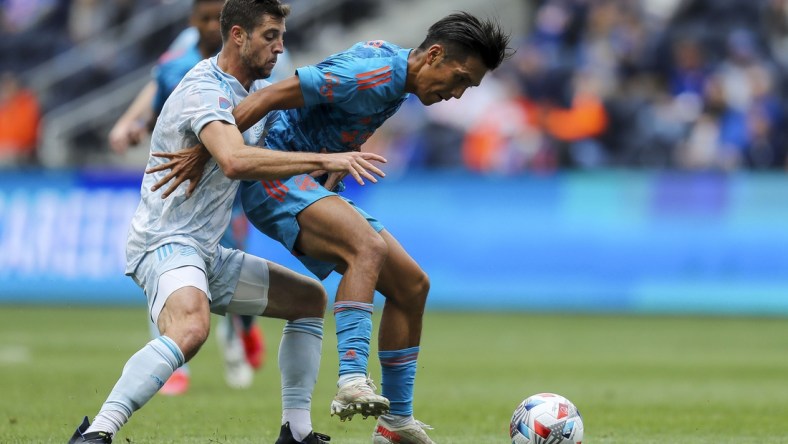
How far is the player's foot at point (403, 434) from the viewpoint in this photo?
23.4ft

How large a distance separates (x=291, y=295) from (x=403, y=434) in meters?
0.94

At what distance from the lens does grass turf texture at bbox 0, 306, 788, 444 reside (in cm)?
805

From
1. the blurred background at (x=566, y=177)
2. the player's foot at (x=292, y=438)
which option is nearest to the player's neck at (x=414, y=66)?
the player's foot at (x=292, y=438)

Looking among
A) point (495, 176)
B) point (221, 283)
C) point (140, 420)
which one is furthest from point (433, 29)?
point (495, 176)

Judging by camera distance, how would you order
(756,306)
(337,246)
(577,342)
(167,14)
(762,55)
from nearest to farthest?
(337,246) < (577,342) < (756,306) < (762,55) < (167,14)

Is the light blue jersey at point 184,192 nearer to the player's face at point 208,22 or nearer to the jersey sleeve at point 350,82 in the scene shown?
the jersey sleeve at point 350,82

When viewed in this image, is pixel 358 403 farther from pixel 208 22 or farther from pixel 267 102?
pixel 208 22

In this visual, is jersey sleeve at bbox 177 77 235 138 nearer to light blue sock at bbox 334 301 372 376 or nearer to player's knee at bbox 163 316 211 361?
player's knee at bbox 163 316 211 361

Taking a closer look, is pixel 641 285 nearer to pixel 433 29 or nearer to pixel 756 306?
pixel 756 306

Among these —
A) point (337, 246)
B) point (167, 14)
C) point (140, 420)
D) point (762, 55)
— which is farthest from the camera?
point (167, 14)

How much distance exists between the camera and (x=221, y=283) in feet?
22.8

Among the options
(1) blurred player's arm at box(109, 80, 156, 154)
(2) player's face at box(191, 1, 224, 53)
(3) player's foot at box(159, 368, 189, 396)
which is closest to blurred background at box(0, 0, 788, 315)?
(1) blurred player's arm at box(109, 80, 156, 154)

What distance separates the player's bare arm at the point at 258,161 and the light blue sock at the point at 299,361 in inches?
42.7

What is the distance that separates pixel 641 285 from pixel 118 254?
672cm
